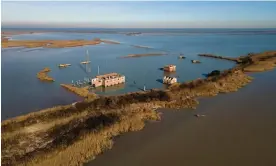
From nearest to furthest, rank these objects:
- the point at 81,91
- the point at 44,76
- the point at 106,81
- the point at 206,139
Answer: the point at 206,139, the point at 81,91, the point at 106,81, the point at 44,76

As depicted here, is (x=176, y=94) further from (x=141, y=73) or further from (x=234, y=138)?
(x=141, y=73)

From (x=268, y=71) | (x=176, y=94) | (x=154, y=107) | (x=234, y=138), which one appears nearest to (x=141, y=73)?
(x=176, y=94)

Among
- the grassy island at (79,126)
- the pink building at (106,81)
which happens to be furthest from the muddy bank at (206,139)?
the pink building at (106,81)

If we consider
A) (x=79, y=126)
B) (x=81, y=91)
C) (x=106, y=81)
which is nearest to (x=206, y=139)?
(x=79, y=126)

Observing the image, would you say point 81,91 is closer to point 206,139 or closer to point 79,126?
point 79,126

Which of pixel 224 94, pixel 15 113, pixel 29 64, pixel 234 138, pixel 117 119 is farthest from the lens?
pixel 29 64

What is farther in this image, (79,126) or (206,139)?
(79,126)

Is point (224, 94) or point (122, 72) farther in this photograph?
point (122, 72)
